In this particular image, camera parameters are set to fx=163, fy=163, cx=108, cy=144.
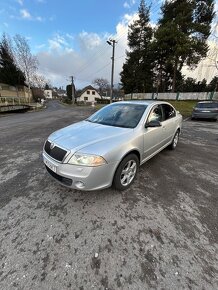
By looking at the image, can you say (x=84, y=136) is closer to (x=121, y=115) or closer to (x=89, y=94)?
(x=121, y=115)

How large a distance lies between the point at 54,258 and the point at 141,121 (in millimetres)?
2568

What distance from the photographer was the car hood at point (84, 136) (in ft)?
8.29

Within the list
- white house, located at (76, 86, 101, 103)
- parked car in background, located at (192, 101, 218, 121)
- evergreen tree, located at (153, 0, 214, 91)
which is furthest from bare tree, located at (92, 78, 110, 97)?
parked car in background, located at (192, 101, 218, 121)

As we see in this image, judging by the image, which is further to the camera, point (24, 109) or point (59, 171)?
point (24, 109)

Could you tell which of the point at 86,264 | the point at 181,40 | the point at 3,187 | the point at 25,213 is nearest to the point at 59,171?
the point at 25,213

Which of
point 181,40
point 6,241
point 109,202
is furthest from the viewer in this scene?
point 181,40

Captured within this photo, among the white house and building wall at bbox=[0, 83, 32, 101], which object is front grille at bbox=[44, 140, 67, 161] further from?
the white house

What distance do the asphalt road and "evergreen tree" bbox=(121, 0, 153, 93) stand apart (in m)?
33.7

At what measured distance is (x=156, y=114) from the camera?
149 inches

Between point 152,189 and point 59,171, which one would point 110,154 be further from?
point 152,189

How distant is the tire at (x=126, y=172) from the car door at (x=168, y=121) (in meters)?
1.53

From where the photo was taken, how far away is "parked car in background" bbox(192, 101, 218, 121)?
1168 centimetres

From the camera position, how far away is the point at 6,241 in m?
1.99

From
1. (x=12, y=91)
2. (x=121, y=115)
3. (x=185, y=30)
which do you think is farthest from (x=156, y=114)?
(x=12, y=91)
